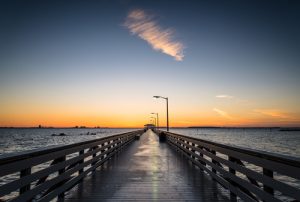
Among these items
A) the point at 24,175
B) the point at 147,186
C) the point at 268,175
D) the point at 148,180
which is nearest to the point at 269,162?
the point at 268,175

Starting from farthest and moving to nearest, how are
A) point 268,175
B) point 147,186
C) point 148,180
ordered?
point 148,180, point 147,186, point 268,175

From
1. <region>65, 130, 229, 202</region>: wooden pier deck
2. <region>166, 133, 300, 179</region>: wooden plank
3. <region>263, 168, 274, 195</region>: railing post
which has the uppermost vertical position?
<region>166, 133, 300, 179</region>: wooden plank

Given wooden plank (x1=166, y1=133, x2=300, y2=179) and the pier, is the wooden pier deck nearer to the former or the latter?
the pier

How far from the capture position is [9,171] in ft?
13.1

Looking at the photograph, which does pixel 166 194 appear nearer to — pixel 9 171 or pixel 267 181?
pixel 267 181

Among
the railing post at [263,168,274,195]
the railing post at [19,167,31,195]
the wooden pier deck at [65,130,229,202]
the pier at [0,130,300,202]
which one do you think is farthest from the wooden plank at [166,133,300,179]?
the railing post at [19,167,31,195]

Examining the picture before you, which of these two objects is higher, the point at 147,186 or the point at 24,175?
the point at 24,175

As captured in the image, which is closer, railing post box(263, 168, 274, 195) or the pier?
the pier

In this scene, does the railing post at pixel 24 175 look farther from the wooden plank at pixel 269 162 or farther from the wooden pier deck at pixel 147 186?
the wooden plank at pixel 269 162

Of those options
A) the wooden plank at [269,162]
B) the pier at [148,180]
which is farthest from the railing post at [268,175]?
the wooden plank at [269,162]

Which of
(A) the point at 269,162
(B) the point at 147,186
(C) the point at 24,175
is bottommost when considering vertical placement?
(B) the point at 147,186

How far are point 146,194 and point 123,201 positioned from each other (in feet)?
2.67

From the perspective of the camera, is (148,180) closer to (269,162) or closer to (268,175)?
(268,175)

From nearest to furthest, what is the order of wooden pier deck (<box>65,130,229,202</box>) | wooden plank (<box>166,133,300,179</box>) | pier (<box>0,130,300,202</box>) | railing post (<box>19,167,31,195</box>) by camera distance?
wooden plank (<box>166,133,300,179</box>), pier (<box>0,130,300,202</box>), railing post (<box>19,167,31,195</box>), wooden pier deck (<box>65,130,229,202</box>)
